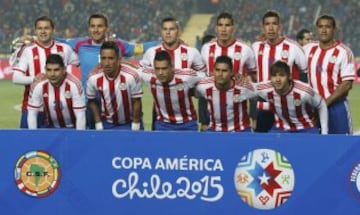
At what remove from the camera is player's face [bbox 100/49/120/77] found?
396 inches

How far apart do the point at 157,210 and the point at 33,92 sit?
2425mm

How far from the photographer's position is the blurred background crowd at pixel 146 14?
37.3m

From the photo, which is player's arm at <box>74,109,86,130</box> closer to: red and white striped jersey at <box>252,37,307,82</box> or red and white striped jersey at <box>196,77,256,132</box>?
red and white striped jersey at <box>196,77,256,132</box>

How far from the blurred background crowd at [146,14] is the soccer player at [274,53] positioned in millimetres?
25341

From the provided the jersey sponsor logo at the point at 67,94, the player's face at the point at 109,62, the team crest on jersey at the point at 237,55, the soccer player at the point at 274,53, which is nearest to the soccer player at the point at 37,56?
the jersey sponsor logo at the point at 67,94

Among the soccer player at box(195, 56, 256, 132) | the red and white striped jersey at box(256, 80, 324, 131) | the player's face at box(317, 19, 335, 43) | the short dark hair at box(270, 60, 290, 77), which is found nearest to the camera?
the short dark hair at box(270, 60, 290, 77)

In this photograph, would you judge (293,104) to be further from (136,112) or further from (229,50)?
(136,112)

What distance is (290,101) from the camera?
32.6 feet

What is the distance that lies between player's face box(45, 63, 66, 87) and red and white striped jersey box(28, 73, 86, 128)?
0.10 metres

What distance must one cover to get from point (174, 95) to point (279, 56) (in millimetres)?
1308

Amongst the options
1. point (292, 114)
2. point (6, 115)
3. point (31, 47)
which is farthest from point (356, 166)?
point (6, 115)

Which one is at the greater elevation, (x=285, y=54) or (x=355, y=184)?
(x=285, y=54)

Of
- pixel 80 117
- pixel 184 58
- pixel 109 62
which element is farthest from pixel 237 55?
pixel 80 117

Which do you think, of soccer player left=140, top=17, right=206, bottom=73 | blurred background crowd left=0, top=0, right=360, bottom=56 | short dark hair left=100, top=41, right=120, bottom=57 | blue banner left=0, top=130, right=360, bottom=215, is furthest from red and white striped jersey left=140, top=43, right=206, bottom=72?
blurred background crowd left=0, top=0, right=360, bottom=56
